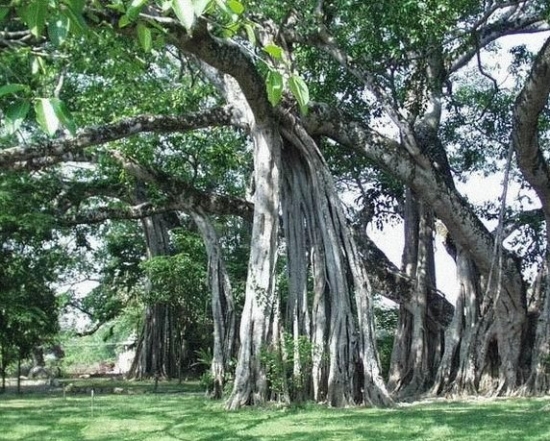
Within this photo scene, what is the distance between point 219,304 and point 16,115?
9.62 m

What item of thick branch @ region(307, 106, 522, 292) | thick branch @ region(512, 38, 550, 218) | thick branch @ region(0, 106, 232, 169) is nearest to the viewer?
thick branch @ region(512, 38, 550, 218)

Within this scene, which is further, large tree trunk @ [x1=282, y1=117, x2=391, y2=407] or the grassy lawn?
large tree trunk @ [x1=282, y1=117, x2=391, y2=407]

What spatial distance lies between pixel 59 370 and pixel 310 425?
1677 cm

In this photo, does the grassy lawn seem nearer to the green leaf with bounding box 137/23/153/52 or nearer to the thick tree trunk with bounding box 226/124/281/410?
the thick tree trunk with bounding box 226/124/281/410

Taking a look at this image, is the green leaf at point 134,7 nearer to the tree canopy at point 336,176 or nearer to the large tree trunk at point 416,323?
the tree canopy at point 336,176

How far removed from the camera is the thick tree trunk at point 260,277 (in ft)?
28.2

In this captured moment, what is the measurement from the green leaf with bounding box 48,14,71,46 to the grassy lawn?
178 inches

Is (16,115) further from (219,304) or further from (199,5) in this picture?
(219,304)

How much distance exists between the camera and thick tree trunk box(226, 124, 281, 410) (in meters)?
8.61

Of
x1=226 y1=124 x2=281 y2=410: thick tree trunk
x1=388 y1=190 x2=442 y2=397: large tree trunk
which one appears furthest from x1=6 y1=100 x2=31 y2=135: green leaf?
x1=388 y1=190 x2=442 y2=397: large tree trunk

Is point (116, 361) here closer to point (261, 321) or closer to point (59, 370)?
point (59, 370)

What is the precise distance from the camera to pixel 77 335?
25.3 metres

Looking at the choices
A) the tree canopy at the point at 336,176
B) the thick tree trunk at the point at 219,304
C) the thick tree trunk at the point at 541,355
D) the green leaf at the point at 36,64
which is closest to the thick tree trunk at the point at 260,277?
the tree canopy at the point at 336,176

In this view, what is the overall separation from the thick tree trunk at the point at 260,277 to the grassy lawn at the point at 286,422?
1.03 feet
